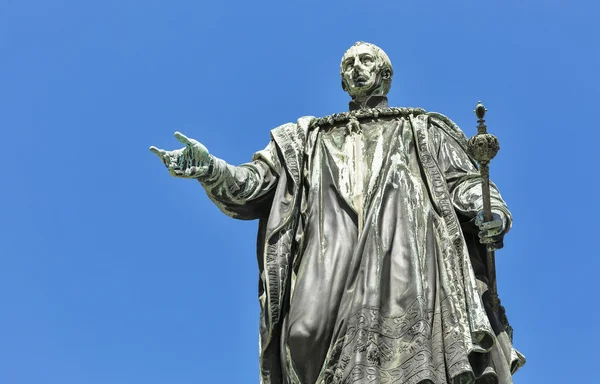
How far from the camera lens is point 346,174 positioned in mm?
15609

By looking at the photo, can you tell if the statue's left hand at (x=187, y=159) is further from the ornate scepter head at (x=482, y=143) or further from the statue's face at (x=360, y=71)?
the ornate scepter head at (x=482, y=143)

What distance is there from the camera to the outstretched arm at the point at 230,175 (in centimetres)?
1512

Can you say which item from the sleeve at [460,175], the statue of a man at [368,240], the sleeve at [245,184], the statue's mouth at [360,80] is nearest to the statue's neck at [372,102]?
the statue of a man at [368,240]

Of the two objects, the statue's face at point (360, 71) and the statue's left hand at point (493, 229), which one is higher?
the statue's face at point (360, 71)

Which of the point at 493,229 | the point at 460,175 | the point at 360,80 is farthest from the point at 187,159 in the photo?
the point at 493,229

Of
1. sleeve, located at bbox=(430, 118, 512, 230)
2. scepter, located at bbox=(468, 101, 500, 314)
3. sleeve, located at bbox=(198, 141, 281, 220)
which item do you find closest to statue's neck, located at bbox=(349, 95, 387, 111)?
sleeve, located at bbox=(430, 118, 512, 230)

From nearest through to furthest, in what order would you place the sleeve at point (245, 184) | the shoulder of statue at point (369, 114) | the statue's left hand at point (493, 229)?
the statue's left hand at point (493, 229), the sleeve at point (245, 184), the shoulder of statue at point (369, 114)

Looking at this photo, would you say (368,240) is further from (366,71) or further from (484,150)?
(366,71)

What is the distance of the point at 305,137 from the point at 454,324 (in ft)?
8.80

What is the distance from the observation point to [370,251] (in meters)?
14.9

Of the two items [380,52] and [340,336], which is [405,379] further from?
[380,52]

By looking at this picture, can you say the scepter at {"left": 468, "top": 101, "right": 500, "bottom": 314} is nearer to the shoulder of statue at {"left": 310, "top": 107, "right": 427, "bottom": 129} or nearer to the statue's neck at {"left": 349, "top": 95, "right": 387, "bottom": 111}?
the shoulder of statue at {"left": 310, "top": 107, "right": 427, "bottom": 129}

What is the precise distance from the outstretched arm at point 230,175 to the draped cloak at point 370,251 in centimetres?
2

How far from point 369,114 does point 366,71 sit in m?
0.51
